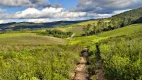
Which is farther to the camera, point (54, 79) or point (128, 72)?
point (54, 79)

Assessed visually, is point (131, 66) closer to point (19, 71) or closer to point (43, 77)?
point (43, 77)

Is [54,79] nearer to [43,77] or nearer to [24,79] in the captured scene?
[43,77]

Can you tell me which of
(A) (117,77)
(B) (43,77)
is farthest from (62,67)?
(A) (117,77)

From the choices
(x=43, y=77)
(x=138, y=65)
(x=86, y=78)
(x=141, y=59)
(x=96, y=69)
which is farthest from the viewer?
(x=96, y=69)

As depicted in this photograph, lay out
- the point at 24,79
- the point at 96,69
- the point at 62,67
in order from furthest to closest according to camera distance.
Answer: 1. the point at 96,69
2. the point at 62,67
3. the point at 24,79

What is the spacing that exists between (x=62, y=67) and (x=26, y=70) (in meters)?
14.0

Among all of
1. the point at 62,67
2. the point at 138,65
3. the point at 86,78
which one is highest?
the point at 138,65

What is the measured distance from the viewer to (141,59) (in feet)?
149

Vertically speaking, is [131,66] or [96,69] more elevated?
[131,66]

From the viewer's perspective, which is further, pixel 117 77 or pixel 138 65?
pixel 117 77

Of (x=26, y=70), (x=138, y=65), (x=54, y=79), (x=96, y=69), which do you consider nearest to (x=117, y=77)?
(x=138, y=65)

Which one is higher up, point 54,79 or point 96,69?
point 54,79

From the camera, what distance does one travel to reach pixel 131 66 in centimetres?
4412

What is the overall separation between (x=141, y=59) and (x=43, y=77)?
18.0m
